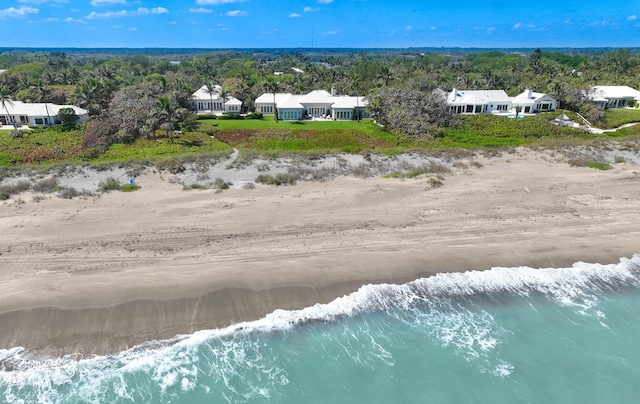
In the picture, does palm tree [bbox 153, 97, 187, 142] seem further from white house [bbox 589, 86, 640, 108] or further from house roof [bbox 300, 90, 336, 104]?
white house [bbox 589, 86, 640, 108]

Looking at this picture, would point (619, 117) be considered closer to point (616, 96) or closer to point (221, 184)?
point (616, 96)

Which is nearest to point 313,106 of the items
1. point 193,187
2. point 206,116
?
point 206,116

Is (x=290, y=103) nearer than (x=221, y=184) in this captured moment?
No

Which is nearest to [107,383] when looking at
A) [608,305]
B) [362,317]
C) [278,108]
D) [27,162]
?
[362,317]

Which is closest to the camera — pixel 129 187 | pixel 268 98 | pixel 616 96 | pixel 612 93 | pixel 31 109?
pixel 129 187

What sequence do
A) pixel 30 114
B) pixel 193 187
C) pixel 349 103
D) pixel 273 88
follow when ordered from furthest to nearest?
1. pixel 273 88
2. pixel 349 103
3. pixel 30 114
4. pixel 193 187

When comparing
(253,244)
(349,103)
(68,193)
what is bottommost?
(253,244)

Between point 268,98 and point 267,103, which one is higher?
point 268,98
